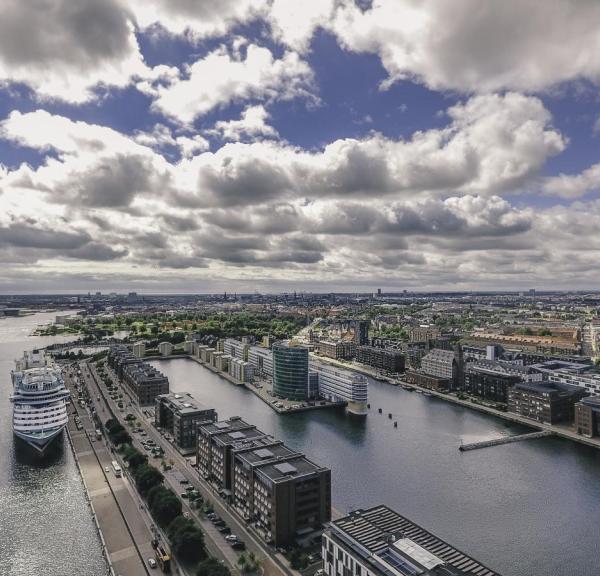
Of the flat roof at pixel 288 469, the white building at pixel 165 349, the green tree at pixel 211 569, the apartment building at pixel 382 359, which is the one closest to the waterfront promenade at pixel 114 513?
the green tree at pixel 211 569

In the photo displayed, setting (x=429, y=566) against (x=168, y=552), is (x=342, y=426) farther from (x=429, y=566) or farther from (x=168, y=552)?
(x=429, y=566)

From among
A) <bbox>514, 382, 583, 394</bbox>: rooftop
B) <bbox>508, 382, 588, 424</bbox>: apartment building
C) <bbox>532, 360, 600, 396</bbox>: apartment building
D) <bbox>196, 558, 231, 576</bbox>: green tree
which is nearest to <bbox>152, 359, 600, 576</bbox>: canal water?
<bbox>508, 382, 588, 424</bbox>: apartment building

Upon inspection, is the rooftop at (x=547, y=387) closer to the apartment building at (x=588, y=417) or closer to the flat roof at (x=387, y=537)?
the apartment building at (x=588, y=417)

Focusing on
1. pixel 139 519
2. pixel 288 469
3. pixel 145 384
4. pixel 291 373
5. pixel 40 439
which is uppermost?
pixel 288 469

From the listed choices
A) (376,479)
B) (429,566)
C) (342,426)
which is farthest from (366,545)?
(342,426)

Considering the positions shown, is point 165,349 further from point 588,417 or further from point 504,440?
point 588,417

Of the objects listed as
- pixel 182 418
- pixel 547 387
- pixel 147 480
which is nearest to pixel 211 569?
pixel 147 480
